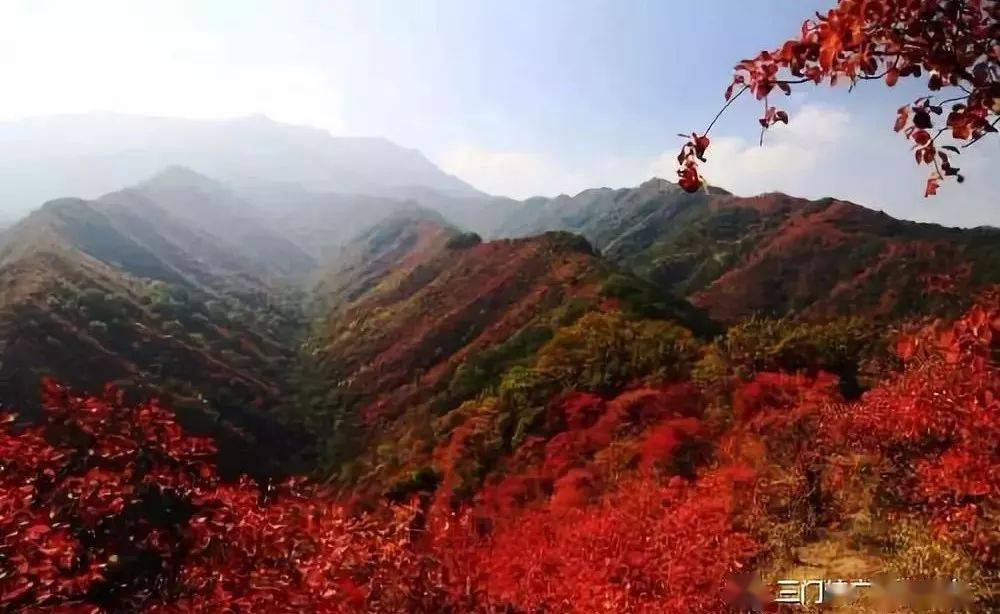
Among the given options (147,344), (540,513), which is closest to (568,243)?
(147,344)

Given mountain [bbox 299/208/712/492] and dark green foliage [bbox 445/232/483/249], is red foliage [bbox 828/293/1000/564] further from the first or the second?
dark green foliage [bbox 445/232/483/249]

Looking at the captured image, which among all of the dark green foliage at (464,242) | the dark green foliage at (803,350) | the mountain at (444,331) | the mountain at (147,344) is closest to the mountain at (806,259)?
the mountain at (444,331)

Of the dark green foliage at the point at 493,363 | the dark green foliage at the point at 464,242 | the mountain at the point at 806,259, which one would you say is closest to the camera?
the dark green foliage at the point at 493,363

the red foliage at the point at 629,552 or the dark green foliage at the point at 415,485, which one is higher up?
the red foliage at the point at 629,552

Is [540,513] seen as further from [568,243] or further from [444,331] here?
[568,243]

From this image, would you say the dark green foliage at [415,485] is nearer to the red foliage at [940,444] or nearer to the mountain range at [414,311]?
the mountain range at [414,311]

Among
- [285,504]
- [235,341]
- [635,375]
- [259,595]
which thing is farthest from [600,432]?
[235,341]

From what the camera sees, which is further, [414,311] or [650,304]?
[414,311]

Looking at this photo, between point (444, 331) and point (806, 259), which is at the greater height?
point (806, 259)

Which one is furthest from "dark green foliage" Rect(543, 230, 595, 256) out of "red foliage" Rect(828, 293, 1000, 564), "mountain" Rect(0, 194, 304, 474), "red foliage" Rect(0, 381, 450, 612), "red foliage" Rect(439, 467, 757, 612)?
"red foliage" Rect(0, 381, 450, 612)

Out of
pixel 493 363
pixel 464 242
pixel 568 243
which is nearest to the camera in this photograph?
pixel 493 363
